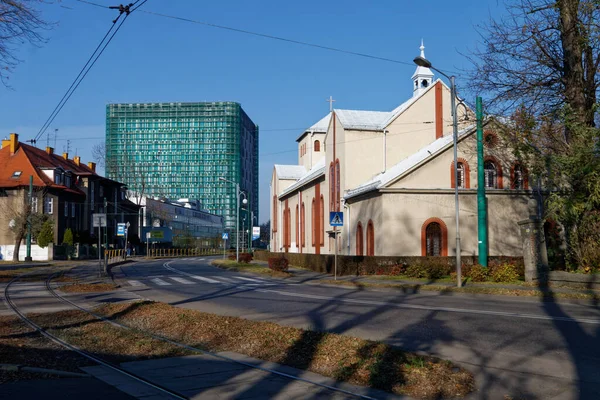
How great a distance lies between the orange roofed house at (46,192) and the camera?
63.1 meters

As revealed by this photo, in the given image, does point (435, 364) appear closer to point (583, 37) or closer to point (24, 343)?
point (24, 343)

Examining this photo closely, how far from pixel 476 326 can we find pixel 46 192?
59.3 metres

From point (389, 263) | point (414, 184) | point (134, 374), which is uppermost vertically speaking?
point (414, 184)

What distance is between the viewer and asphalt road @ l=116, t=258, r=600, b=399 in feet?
26.2

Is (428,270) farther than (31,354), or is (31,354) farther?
(428,270)

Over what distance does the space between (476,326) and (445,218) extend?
2340 centimetres

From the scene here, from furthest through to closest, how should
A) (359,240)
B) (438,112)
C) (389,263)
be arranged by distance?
1. (438,112)
2. (359,240)
3. (389,263)

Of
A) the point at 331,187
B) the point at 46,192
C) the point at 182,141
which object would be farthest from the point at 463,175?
the point at 182,141

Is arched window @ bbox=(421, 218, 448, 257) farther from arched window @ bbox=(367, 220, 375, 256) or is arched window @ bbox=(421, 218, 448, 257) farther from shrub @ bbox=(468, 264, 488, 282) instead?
shrub @ bbox=(468, 264, 488, 282)

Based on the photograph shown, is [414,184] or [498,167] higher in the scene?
[498,167]

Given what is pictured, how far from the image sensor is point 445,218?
3519 centimetres

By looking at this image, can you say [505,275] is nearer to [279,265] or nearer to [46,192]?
[279,265]

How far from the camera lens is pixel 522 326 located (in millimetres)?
12078

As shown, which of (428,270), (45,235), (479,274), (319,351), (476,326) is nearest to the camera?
(319,351)
